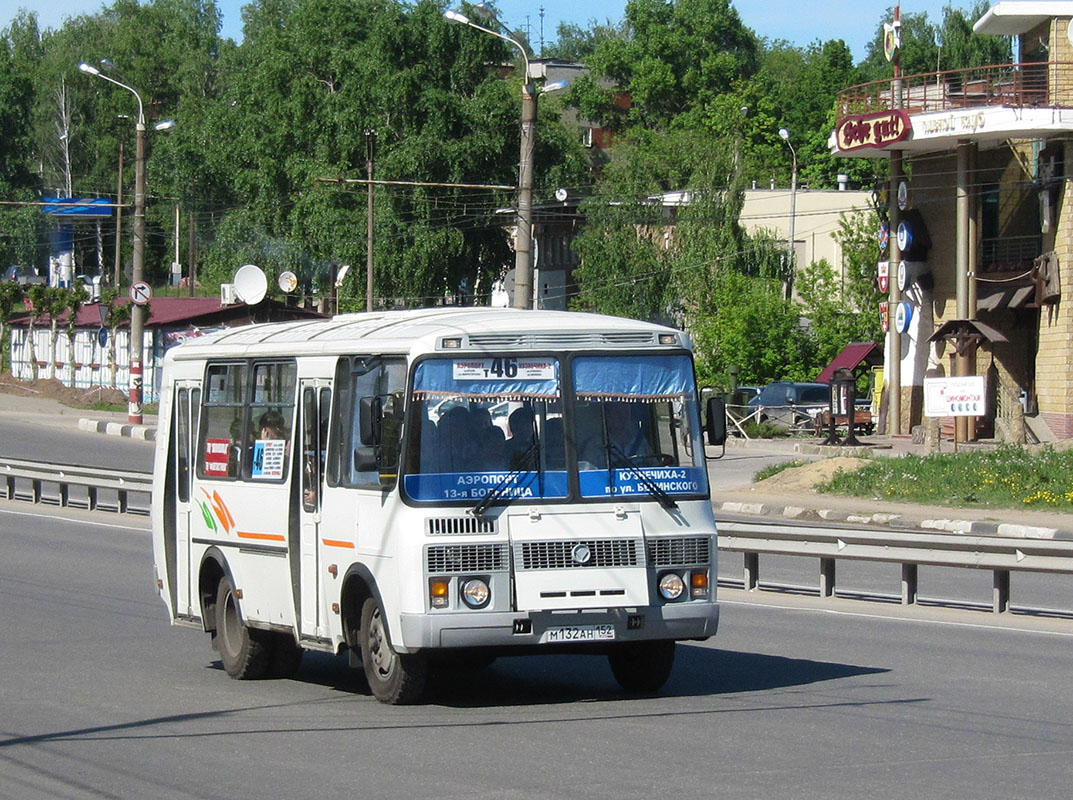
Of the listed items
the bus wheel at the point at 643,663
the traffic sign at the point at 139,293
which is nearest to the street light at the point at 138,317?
the traffic sign at the point at 139,293

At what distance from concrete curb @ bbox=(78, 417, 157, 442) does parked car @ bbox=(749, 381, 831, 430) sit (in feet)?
61.2

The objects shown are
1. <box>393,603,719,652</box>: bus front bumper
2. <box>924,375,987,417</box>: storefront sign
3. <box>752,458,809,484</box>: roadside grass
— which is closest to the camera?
<box>393,603,719,652</box>: bus front bumper

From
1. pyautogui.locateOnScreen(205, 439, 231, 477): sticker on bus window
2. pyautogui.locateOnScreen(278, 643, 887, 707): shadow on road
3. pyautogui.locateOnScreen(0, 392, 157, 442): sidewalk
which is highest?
pyautogui.locateOnScreen(205, 439, 231, 477): sticker on bus window

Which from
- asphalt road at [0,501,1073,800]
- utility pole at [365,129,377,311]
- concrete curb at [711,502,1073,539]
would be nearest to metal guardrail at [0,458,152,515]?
concrete curb at [711,502,1073,539]

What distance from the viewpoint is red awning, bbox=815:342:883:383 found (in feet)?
177

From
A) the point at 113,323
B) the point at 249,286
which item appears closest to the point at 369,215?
the point at 113,323

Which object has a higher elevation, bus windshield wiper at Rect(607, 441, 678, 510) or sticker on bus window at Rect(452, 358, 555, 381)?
sticker on bus window at Rect(452, 358, 555, 381)

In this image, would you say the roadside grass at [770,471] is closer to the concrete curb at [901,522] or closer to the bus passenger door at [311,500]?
the concrete curb at [901,522]

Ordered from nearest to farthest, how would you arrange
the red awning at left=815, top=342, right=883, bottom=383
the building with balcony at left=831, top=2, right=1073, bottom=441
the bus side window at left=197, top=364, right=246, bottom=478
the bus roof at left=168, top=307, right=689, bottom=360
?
the bus roof at left=168, top=307, right=689, bottom=360 < the bus side window at left=197, top=364, right=246, bottom=478 < the building with balcony at left=831, top=2, right=1073, bottom=441 < the red awning at left=815, top=342, right=883, bottom=383

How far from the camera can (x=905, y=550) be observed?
15.4 metres

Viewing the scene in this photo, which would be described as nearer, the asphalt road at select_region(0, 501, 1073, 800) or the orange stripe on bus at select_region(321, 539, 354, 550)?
the asphalt road at select_region(0, 501, 1073, 800)

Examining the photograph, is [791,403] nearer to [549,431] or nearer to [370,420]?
[549,431]

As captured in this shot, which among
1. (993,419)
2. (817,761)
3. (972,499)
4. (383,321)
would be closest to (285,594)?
(383,321)

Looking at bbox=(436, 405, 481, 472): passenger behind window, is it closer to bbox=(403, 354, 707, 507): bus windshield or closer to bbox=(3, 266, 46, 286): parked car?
bbox=(403, 354, 707, 507): bus windshield
